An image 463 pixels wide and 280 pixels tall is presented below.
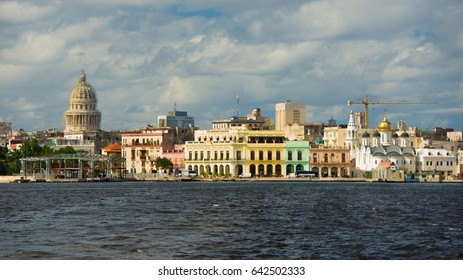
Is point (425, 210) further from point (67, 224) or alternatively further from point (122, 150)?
point (122, 150)

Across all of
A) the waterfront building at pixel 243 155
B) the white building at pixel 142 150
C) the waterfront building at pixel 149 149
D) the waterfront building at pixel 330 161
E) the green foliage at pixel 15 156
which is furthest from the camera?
the white building at pixel 142 150

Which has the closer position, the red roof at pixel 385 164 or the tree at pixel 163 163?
the red roof at pixel 385 164

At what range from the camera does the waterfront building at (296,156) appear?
14288cm

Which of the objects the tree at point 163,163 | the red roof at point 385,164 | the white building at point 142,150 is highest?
the white building at point 142,150

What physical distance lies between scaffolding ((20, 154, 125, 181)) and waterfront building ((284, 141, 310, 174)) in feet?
75.0

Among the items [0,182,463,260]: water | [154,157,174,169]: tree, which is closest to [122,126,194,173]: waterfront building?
[154,157,174,169]: tree

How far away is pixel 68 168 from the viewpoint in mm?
133625

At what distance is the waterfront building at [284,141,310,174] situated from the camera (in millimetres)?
142875

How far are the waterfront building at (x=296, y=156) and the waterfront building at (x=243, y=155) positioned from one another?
736 mm

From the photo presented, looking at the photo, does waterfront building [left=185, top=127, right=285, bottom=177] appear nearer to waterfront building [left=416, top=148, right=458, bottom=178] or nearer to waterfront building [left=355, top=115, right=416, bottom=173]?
waterfront building [left=355, top=115, right=416, bottom=173]

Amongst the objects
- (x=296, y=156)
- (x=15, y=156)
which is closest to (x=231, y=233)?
(x=296, y=156)

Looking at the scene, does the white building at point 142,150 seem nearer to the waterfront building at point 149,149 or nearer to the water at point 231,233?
the waterfront building at point 149,149

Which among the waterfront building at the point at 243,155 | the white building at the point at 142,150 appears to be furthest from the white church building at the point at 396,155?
the white building at the point at 142,150
